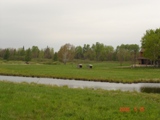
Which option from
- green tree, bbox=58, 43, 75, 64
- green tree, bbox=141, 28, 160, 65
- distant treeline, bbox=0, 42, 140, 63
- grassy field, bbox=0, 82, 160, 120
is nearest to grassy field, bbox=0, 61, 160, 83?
green tree, bbox=141, 28, 160, 65

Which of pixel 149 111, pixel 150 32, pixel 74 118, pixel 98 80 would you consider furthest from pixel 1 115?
pixel 150 32

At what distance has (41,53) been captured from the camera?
145m

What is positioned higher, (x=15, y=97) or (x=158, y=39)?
(x=158, y=39)

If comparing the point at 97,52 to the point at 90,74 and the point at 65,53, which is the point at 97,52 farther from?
the point at 90,74

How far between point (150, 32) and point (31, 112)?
233 ft

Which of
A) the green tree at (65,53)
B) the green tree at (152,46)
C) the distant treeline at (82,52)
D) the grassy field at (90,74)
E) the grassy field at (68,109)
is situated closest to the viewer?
the grassy field at (68,109)

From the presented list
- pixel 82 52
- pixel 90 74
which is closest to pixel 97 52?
pixel 82 52

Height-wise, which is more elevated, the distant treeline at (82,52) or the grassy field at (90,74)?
the distant treeline at (82,52)

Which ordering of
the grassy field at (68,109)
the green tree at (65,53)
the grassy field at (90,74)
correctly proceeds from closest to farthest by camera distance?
the grassy field at (68,109) → the grassy field at (90,74) → the green tree at (65,53)

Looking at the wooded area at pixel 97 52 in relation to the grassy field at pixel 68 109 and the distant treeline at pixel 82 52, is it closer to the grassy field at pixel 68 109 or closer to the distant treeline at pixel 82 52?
the distant treeline at pixel 82 52

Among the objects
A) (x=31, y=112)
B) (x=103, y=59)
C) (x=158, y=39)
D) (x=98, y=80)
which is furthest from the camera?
(x=103, y=59)

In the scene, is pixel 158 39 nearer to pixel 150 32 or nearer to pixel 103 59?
pixel 150 32

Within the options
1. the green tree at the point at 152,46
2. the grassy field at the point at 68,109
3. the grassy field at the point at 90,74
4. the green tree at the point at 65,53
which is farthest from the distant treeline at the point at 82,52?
the grassy field at the point at 68,109

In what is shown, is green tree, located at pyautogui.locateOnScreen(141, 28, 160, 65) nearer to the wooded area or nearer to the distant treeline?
the wooded area
